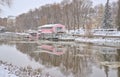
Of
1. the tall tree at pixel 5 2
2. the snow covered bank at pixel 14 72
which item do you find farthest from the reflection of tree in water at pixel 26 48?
the snow covered bank at pixel 14 72

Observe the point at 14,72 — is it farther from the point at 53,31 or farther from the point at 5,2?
the point at 53,31

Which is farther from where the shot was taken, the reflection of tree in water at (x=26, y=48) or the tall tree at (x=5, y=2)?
the reflection of tree in water at (x=26, y=48)

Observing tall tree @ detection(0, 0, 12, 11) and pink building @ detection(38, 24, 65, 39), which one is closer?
tall tree @ detection(0, 0, 12, 11)

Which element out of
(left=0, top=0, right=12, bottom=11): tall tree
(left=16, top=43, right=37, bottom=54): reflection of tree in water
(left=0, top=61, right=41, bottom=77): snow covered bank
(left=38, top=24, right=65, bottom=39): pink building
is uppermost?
(left=0, top=0, right=12, bottom=11): tall tree

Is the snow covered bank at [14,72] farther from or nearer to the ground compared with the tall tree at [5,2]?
nearer to the ground

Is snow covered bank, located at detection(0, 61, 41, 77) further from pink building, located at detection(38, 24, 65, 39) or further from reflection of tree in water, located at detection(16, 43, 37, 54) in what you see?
pink building, located at detection(38, 24, 65, 39)

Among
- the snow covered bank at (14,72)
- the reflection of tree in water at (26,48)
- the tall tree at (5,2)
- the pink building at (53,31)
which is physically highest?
the tall tree at (5,2)

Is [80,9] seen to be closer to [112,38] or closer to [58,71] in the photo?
[112,38]

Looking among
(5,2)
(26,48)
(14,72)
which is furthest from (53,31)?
(14,72)

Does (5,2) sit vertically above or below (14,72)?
above

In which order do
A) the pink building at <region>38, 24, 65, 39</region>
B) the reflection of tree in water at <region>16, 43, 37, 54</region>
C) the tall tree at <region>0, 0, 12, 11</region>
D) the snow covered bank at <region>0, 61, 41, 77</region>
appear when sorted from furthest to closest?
the pink building at <region>38, 24, 65, 39</region> → the reflection of tree in water at <region>16, 43, 37, 54</region> → the tall tree at <region>0, 0, 12, 11</region> → the snow covered bank at <region>0, 61, 41, 77</region>

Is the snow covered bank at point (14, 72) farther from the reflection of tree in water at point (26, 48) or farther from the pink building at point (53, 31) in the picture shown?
the pink building at point (53, 31)

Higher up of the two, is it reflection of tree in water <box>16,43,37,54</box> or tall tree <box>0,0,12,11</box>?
tall tree <box>0,0,12,11</box>

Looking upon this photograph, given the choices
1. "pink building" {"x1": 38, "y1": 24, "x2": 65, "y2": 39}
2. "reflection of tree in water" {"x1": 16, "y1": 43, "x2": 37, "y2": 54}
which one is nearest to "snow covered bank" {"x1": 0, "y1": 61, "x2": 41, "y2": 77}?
"reflection of tree in water" {"x1": 16, "y1": 43, "x2": 37, "y2": 54}
